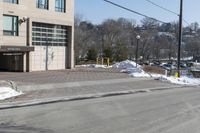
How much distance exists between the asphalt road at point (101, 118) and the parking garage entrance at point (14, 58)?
813 inches

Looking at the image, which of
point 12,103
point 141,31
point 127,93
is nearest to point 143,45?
point 141,31

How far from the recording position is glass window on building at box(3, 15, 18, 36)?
1518 inches

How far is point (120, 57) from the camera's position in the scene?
257 ft

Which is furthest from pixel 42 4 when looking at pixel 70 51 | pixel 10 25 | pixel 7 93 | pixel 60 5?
pixel 7 93

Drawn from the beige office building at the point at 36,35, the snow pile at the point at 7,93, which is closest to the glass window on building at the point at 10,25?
the beige office building at the point at 36,35

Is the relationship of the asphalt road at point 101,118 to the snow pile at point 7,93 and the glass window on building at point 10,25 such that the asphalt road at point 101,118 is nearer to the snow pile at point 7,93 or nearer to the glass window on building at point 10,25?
the snow pile at point 7,93

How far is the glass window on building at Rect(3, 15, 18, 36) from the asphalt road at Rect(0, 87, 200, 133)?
21.2 metres

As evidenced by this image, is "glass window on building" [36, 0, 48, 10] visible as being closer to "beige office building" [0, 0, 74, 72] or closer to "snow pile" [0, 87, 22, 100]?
"beige office building" [0, 0, 74, 72]

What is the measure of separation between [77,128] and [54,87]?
14.9 meters

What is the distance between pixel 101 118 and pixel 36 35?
97.8 ft

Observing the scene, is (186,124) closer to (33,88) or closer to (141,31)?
(33,88)

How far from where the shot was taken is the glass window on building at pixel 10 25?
38562 millimetres

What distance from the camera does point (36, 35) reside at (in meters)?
43.0

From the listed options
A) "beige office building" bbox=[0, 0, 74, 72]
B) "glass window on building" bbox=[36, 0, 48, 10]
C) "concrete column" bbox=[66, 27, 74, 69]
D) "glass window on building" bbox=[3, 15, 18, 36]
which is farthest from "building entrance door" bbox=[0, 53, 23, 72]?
"concrete column" bbox=[66, 27, 74, 69]
